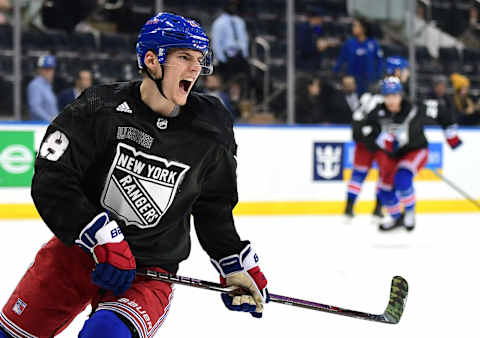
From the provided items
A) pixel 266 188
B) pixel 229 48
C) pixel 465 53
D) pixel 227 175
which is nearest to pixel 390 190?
pixel 266 188

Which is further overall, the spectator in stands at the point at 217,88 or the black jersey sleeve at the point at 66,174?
the spectator in stands at the point at 217,88

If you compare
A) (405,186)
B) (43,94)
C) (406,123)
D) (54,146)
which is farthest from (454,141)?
(54,146)

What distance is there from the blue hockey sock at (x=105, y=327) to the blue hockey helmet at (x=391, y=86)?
14.2ft

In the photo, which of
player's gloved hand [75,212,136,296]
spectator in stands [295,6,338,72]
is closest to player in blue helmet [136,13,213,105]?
player's gloved hand [75,212,136,296]

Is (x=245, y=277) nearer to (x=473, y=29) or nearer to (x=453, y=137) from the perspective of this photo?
(x=453, y=137)

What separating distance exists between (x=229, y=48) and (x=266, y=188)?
4.40 feet

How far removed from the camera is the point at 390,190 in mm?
5930

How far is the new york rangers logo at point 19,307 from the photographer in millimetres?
1714

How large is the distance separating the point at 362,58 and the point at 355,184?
156cm

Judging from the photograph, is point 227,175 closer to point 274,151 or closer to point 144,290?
point 144,290

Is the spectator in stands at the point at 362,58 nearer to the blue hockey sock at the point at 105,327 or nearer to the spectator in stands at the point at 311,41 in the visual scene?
the spectator in stands at the point at 311,41

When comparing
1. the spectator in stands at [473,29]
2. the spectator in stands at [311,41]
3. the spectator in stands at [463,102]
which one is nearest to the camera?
the spectator in stands at [311,41]

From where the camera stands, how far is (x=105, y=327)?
62.2 inches

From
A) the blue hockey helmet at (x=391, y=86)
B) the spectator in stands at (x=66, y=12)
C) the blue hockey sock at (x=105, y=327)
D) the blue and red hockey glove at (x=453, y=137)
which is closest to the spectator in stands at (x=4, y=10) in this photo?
the spectator in stands at (x=66, y=12)
